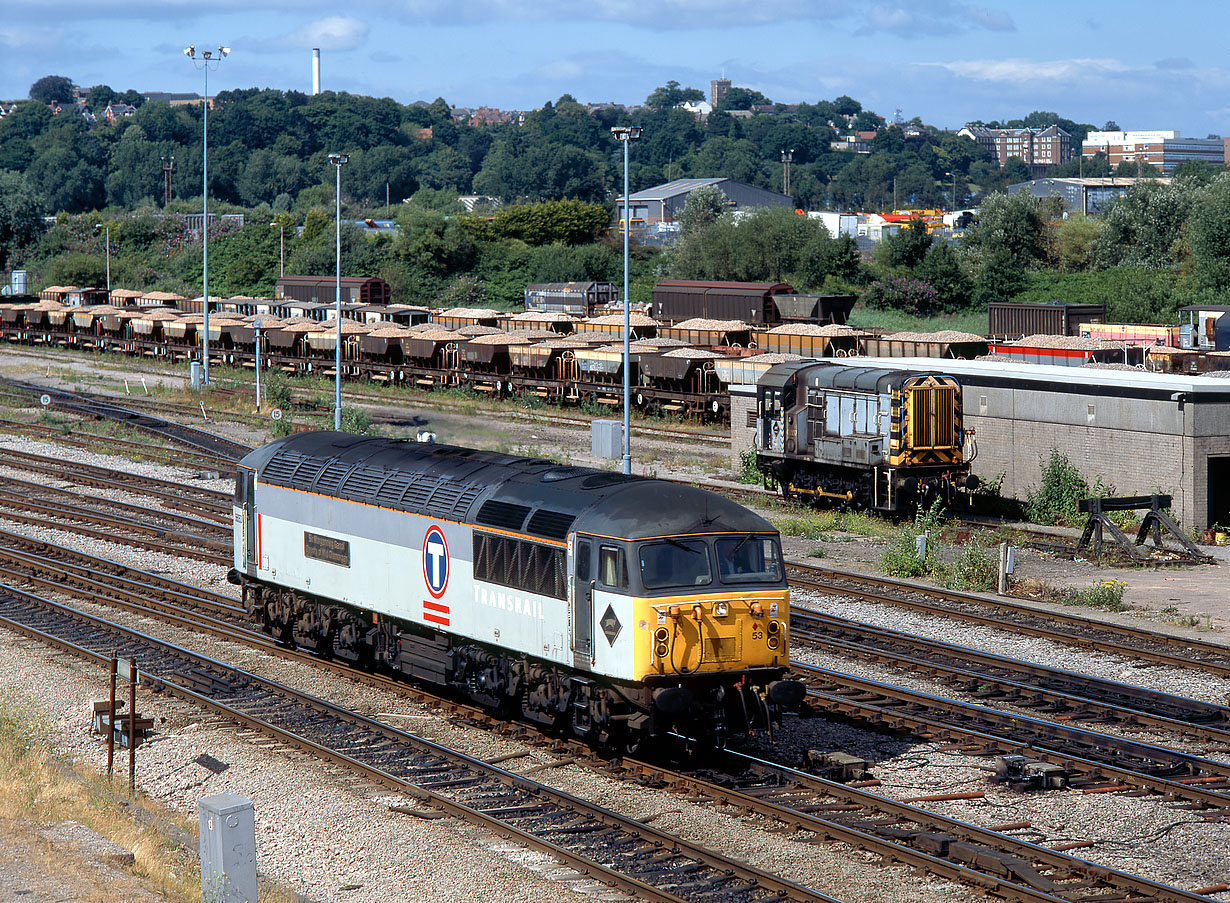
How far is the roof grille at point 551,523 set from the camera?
1652 cm

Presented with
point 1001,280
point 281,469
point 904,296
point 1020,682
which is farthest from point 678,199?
point 1020,682

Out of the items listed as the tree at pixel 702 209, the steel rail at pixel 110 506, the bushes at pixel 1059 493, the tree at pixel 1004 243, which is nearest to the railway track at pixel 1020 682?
the bushes at pixel 1059 493

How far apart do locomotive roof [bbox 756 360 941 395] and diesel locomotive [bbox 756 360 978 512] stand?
27mm

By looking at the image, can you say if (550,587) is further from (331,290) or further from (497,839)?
(331,290)

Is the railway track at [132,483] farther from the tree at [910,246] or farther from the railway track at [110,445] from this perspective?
the tree at [910,246]

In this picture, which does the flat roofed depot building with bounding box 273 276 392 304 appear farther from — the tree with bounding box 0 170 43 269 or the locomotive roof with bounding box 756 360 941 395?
the locomotive roof with bounding box 756 360 941 395

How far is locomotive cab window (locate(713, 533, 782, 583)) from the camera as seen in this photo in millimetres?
16094

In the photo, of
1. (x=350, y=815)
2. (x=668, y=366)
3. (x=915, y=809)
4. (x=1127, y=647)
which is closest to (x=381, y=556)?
(x=350, y=815)

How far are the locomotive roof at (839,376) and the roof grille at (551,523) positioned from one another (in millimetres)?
19077

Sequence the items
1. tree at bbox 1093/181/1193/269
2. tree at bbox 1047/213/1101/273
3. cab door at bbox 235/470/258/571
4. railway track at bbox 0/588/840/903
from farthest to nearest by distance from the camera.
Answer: tree at bbox 1047/213/1101/273 → tree at bbox 1093/181/1193/269 → cab door at bbox 235/470/258/571 → railway track at bbox 0/588/840/903

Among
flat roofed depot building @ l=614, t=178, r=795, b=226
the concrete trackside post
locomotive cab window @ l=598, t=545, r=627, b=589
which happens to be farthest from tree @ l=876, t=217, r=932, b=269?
the concrete trackside post

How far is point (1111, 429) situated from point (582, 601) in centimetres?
2228

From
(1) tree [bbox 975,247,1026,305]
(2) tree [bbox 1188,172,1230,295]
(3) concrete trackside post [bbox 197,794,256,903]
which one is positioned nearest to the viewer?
(3) concrete trackside post [bbox 197,794,256,903]

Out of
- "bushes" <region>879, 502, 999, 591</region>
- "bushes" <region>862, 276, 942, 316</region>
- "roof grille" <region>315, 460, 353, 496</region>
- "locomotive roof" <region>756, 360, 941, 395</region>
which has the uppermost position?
A: "bushes" <region>862, 276, 942, 316</region>
